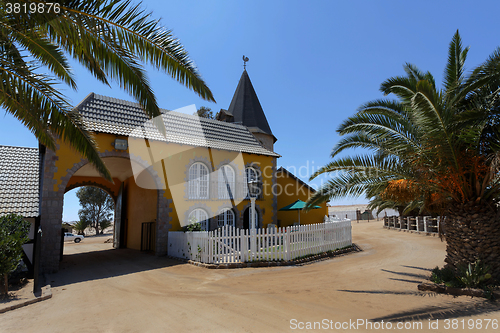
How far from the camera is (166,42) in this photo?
186 inches

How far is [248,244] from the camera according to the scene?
10.4 m

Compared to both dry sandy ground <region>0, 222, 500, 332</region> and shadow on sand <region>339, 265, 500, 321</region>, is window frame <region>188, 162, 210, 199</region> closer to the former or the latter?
dry sandy ground <region>0, 222, 500, 332</region>

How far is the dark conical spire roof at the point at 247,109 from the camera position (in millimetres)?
24391

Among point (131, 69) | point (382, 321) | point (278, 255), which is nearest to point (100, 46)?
point (131, 69)

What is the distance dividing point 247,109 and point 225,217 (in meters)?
12.3

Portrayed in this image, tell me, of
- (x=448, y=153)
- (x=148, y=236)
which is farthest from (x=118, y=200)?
(x=448, y=153)

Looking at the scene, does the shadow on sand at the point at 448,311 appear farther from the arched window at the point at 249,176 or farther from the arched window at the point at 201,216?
the arched window at the point at 249,176

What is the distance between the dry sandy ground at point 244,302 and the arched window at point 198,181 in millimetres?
5341

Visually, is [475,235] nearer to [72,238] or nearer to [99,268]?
Answer: [99,268]

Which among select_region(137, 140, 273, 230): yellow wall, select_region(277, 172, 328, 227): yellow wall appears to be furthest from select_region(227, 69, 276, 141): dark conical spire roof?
select_region(137, 140, 273, 230): yellow wall

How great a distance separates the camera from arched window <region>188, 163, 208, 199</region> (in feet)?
48.1

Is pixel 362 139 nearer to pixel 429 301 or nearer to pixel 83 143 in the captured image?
pixel 429 301

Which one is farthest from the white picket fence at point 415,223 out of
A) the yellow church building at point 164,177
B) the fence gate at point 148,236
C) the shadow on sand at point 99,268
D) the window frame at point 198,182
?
the fence gate at point 148,236

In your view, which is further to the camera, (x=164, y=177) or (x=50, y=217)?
(x=164, y=177)
